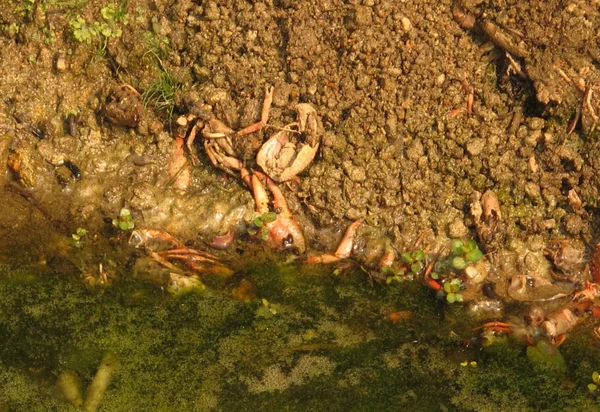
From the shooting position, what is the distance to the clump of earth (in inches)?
144

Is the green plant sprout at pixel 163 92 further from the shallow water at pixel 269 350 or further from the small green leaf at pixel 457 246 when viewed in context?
the small green leaf at pixel 457 246

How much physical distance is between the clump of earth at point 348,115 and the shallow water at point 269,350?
314 millimetres

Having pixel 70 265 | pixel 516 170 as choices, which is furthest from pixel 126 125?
pixel 516 170

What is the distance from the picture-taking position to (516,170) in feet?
12.1

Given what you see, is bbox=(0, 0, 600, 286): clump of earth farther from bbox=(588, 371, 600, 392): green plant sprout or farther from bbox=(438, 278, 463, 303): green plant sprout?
bbox=(588, 371, 600, 392): green plant sprout

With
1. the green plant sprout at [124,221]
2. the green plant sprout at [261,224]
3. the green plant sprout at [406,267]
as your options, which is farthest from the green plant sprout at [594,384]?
the green plant sprout at [124,221]

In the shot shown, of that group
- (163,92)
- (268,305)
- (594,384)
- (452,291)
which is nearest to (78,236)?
(163,92)

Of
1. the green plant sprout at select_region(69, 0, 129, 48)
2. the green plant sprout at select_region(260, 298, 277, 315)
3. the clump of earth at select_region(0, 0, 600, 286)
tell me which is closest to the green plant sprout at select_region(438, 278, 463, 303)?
the clump of earth at select_region(0, 0, 600, 286)

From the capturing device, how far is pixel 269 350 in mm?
3438

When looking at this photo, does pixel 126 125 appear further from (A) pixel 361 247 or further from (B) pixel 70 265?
(A) pixel 361 247

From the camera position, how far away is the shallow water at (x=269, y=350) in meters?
3.26

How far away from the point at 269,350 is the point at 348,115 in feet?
3.95

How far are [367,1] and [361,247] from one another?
1.20 m

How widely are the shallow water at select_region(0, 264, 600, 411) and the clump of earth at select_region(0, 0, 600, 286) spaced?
1.03 feet
